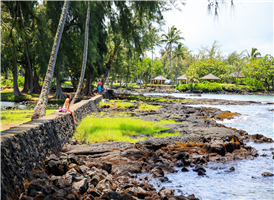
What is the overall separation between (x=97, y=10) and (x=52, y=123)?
19.0m

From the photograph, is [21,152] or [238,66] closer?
[21,152]

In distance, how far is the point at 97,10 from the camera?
2264 cm

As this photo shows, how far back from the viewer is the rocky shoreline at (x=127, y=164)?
14.2 feet

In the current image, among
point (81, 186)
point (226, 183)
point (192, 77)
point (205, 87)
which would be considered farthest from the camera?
point (192, 77)

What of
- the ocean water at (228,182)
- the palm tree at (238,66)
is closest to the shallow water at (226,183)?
the ocean water at (228,182)

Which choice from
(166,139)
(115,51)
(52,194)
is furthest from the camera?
(115,51)

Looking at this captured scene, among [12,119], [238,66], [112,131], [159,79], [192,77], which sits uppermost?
[238,66]

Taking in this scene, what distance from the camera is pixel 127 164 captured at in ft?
21.1

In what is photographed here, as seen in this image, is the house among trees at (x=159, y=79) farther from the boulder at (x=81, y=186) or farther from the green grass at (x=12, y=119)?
the boulder at (x=81, y=186)

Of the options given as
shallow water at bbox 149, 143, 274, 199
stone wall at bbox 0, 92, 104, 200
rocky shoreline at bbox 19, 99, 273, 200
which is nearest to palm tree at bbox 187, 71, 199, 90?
rocky shoreline at bbox 19, 99, 273, 200

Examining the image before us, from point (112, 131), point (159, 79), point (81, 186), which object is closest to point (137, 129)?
point (112, 131)

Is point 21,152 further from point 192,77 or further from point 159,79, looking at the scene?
point 159,79

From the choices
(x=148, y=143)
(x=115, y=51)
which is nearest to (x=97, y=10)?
(x=115, y=51)

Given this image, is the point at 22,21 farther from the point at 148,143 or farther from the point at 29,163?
the point at 148,143
